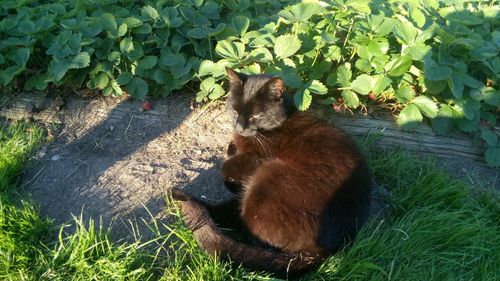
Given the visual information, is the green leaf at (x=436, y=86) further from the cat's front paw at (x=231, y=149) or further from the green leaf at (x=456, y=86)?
the cat's front paw at (x=231, y=149)

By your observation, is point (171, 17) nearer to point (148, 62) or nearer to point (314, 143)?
point (148, 62)

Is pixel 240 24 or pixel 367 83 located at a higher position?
pixel 240 24

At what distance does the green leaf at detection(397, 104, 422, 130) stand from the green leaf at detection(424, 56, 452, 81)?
0.28 meters

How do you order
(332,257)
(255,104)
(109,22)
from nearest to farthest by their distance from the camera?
(332,257) → (255,104) → (109,22)

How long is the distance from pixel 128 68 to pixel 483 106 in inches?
103

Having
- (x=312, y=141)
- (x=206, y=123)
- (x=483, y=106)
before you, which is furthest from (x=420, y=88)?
(x=206, y=123)

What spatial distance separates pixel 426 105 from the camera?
316 centimetres

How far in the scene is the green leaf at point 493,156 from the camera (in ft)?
10.4

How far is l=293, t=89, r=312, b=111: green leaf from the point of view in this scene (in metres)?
2.95

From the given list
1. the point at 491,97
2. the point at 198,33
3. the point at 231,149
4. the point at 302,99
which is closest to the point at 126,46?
the point at 198,33

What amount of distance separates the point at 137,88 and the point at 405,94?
190cm

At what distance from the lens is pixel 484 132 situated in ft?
10.6

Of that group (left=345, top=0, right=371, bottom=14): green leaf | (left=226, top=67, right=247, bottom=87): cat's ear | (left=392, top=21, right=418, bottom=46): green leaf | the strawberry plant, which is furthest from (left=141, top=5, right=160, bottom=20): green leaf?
(left=392, top=21, right=418, bottom=46): green leaf

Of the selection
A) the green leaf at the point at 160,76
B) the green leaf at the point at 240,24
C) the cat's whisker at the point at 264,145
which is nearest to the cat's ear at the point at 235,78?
the cat's whisker at the point at 264,145
